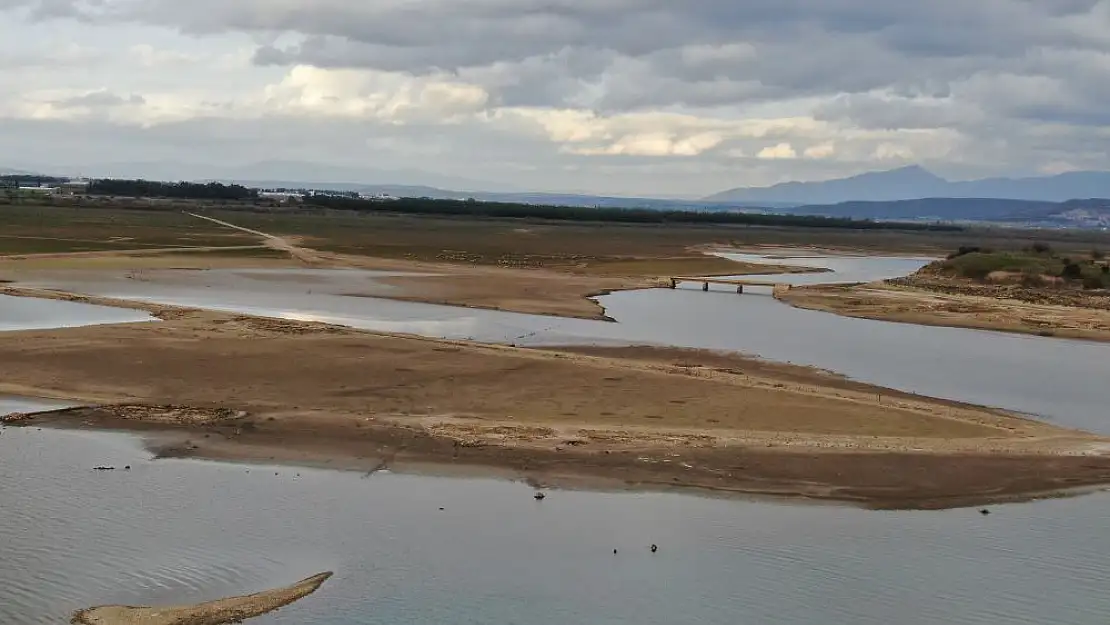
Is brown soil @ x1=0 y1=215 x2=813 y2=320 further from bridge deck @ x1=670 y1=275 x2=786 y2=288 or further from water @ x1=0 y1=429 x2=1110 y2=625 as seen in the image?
water @ x1=0 y1=429 x2=1110 y2=625


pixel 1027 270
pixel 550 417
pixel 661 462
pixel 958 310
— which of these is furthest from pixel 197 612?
pixel 1027 270

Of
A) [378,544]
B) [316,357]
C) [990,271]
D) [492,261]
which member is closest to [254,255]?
[492,261]

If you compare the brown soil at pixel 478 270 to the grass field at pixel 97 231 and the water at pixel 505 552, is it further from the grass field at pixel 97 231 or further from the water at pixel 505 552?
the water at pixel 505 552

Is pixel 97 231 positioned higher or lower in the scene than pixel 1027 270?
lower

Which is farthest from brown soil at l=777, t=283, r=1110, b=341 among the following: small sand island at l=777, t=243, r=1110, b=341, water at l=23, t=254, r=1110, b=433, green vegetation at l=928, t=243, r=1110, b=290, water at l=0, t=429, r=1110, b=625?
water at l=0, t=429, r=1110, b=625

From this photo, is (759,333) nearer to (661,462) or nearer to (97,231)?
(661,462)

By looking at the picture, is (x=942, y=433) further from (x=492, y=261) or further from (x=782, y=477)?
(x=492, y=261)
